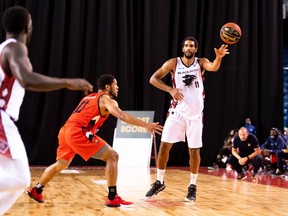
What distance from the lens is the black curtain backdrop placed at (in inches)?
511

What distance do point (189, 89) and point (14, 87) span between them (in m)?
3.34

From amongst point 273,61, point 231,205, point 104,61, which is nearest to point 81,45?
point 104,61

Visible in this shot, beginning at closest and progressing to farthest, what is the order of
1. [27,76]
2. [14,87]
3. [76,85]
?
[27,76] → [76,85] → [14,87]

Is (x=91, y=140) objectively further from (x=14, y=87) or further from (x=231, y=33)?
(x=14, y=87)

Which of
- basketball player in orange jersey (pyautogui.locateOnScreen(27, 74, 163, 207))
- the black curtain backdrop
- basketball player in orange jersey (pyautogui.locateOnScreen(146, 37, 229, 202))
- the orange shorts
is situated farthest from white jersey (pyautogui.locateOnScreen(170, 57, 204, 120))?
the black curtain backdrop

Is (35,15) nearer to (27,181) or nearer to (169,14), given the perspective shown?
(169,14)

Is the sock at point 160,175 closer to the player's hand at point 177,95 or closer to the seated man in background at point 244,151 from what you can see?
the player's hand at point 177,95

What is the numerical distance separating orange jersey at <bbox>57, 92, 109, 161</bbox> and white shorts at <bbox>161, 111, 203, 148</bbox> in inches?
36.3

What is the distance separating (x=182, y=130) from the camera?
19.5 ft

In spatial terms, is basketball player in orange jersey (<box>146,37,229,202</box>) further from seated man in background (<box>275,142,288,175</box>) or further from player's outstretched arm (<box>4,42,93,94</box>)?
seated man in background (<box>275,142,288,175</box>)

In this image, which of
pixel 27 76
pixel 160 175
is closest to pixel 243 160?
pixel 160 175

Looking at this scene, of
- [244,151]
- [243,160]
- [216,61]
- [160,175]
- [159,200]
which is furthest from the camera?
[244,151]

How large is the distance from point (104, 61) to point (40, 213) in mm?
8878

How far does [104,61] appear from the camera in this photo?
43.8 feet
